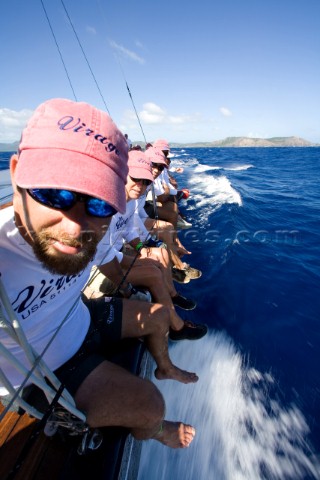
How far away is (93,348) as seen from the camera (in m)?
1.69

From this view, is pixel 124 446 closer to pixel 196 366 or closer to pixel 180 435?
pixel 180 435

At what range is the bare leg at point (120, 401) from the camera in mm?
1355

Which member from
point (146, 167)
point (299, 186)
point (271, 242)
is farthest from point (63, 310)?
point (299, 186)

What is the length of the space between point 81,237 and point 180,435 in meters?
1.75

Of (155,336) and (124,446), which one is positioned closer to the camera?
(124,446)

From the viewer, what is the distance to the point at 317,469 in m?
2.01

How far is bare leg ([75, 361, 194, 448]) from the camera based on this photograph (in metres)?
1.36

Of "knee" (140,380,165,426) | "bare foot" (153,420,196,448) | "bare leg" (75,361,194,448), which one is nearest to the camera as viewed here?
"bare leg" (75,361,194,448)

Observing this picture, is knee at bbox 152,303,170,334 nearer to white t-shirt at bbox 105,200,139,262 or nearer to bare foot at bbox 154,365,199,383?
bare foot at bbox 154,365,199,383

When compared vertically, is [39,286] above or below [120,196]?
below

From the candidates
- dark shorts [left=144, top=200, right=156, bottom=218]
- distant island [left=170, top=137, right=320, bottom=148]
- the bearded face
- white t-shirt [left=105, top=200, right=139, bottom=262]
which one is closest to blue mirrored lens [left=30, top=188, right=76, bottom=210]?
the bearded face

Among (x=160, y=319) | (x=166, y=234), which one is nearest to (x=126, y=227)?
(x=166, y=234)

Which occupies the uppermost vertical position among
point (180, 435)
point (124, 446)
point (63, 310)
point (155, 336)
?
point (63, 310)

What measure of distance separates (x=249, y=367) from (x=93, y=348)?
79.3 inches
